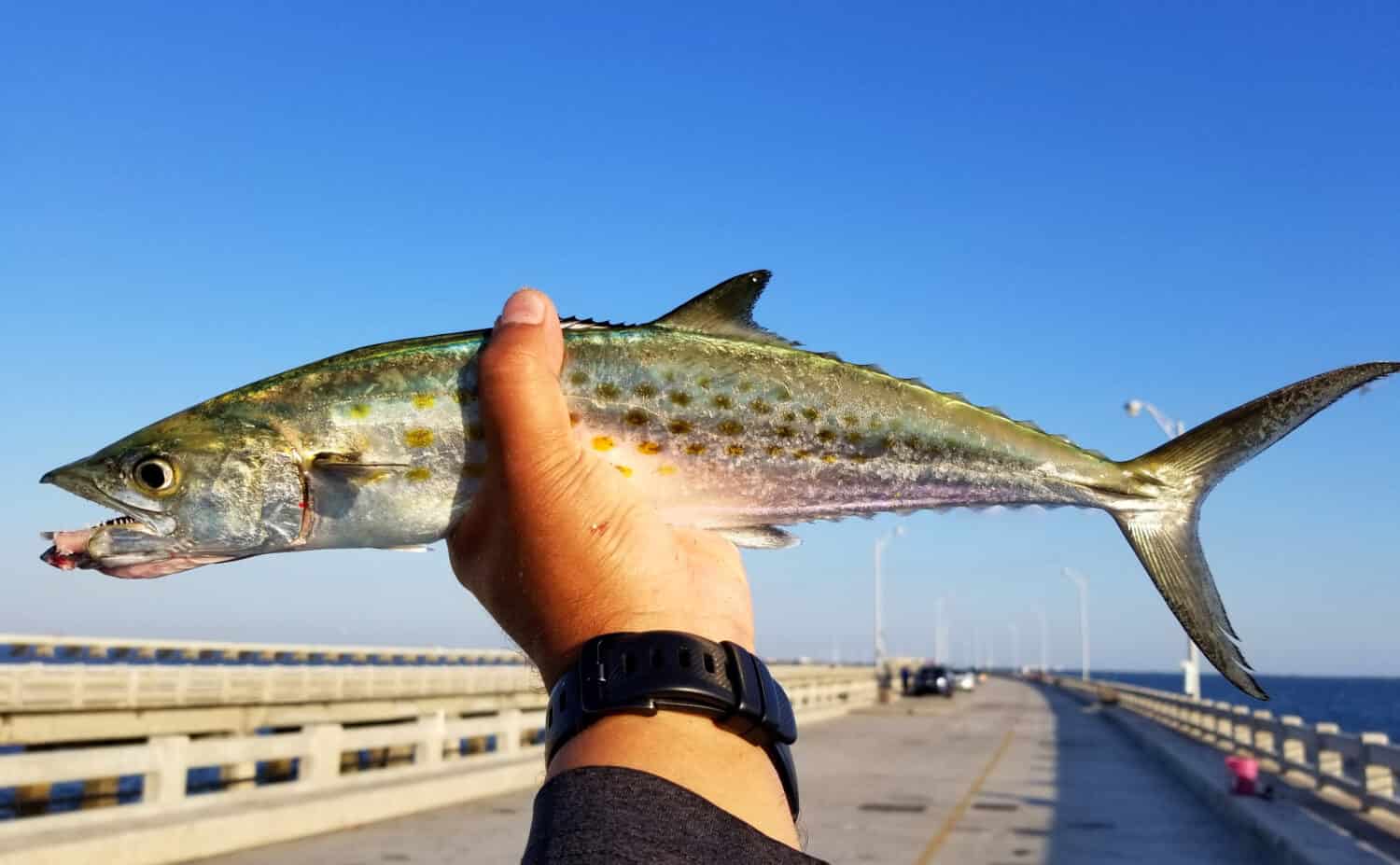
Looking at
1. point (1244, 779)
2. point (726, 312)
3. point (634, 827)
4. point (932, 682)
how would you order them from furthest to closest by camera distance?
point (932, 682) < point (1244, 779) < point (726, 312) < point (634, 827)

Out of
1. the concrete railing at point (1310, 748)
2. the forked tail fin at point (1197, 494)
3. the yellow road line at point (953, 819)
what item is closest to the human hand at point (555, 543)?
the forked tail fin at point (1197, 494)

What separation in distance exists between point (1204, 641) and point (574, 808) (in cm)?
168

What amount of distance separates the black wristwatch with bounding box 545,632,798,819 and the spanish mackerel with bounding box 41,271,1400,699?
2.21 ft

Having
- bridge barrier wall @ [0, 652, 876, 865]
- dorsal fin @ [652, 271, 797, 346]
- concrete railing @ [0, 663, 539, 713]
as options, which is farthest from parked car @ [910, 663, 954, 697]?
dorsal fin @ [652, 271, 797, 346]

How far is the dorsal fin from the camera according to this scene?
133 inches

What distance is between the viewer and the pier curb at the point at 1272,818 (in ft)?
34.9

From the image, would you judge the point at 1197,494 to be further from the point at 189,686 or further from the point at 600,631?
the point at 189,686

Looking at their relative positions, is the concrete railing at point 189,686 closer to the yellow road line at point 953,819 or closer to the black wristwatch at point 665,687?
the yellow road line at point 953,819

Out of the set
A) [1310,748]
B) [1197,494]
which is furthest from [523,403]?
[1310,748]

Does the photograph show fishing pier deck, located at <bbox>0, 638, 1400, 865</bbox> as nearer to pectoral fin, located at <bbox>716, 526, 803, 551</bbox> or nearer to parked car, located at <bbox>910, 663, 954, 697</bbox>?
pectoral fin, located at <bbox>716, 526, 803, 551</bbox>

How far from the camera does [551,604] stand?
262 centimetres

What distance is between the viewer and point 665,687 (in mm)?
2342

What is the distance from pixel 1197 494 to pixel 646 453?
1523 millimetres

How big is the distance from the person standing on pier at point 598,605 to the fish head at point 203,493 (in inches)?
18.7
